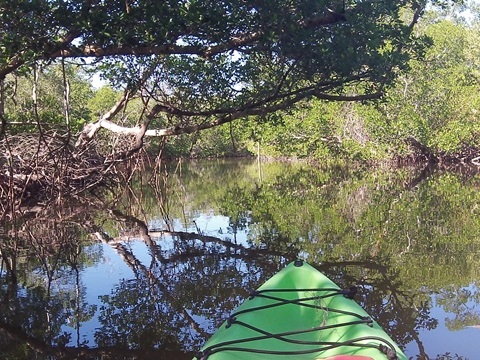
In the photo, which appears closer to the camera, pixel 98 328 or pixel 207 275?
pixel 98 328

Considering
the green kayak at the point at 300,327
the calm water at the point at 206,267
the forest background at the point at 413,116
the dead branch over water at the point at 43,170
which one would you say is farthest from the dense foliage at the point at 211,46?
the forest background at the point at 413,116

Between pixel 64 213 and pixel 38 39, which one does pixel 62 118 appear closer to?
pixel 64 213

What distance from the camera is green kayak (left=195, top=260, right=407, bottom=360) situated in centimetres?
244

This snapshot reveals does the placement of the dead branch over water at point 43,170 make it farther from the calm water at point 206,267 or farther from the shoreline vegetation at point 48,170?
the calm water at point 206,267

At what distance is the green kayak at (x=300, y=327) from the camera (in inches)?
96.1

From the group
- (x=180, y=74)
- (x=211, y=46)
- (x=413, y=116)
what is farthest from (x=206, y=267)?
(x=413, y=116)

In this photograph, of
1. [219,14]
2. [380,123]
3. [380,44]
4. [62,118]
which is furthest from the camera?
[380,123]

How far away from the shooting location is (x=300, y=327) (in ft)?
9.77

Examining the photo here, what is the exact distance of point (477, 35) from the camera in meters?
23.9

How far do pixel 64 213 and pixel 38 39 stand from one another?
5123 mm

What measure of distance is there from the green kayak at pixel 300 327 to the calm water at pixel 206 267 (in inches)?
22.2

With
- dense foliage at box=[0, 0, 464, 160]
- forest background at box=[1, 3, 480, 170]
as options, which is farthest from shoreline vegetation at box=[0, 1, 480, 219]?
forest background at box=[1, 3, 480, 170]

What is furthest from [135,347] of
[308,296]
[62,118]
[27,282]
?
[62,118]

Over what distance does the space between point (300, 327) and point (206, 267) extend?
8.10ft
